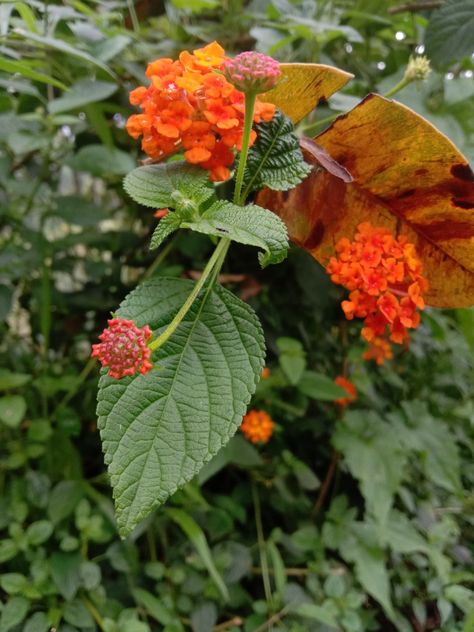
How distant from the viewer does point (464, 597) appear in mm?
776

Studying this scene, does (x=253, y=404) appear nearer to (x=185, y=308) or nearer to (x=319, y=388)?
(x=319, y=388)

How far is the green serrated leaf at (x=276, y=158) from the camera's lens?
410 mm

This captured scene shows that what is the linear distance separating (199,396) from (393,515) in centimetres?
61

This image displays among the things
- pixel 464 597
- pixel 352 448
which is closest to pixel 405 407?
pixel 352 448

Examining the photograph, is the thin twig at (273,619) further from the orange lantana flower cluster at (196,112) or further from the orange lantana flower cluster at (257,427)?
the orange lantana flower cluster at (196,112)

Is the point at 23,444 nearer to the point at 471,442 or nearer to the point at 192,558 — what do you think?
the point at 192,558

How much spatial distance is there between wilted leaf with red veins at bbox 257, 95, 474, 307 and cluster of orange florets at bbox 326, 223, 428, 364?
17mm

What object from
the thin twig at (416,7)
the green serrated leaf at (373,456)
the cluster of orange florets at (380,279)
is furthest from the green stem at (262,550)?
the thin twig at (416,7)

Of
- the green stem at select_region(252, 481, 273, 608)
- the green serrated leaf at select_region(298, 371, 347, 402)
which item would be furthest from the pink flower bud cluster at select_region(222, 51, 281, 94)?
the green stem at select_region(252, 481, 273, 608)

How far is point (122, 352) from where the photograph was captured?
1.00ft

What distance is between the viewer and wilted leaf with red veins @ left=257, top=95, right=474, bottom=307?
0.42 meters

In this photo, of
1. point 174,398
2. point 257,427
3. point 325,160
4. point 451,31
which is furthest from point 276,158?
point 257,427

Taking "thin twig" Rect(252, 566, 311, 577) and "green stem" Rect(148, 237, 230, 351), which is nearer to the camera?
"green stem" Rect(148, 237, 230, 351)

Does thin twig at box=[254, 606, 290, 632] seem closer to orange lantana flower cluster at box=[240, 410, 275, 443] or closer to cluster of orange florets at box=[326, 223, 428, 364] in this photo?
orange lantana flower cluster at box=[240, 410, 275, 443]
